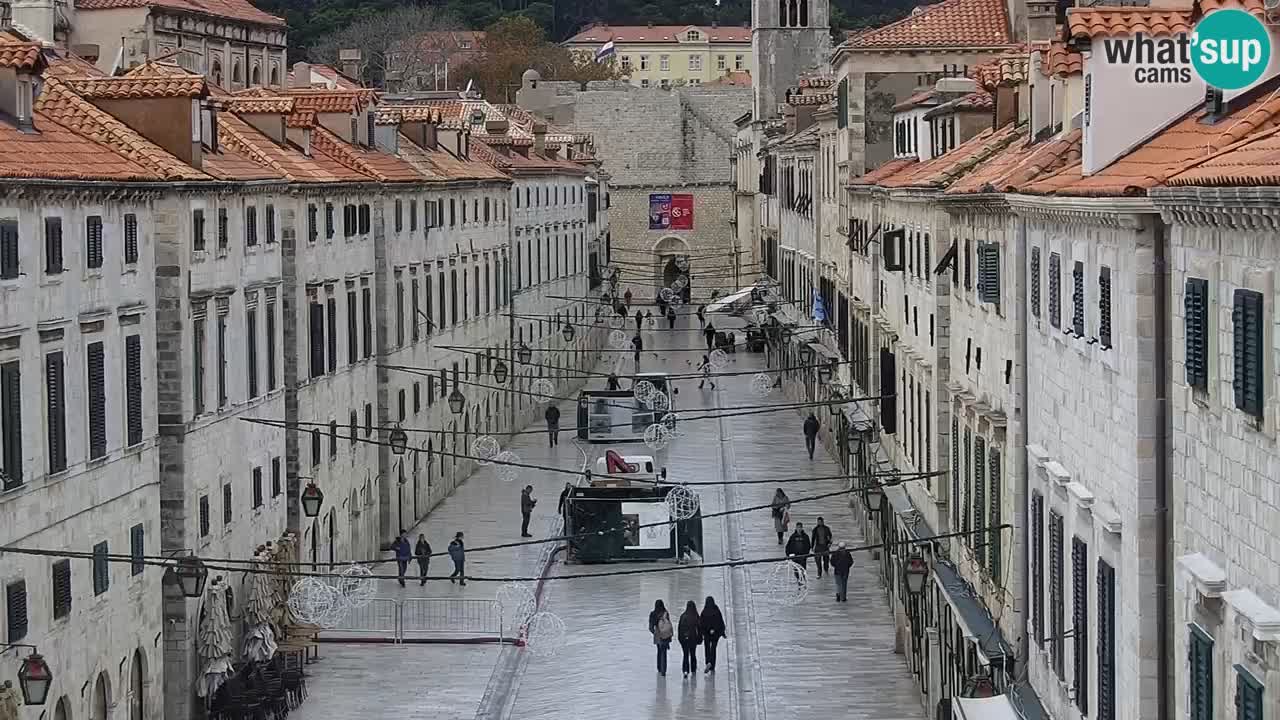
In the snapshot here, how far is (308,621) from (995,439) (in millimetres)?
14362

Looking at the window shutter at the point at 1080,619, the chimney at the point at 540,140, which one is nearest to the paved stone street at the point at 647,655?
the window shutter at the point at 1080,619

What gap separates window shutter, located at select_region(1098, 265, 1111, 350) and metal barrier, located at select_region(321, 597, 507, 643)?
76.2 ft

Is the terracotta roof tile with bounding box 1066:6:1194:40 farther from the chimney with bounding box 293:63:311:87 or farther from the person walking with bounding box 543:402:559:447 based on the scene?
the chimney with bounding box 293:63:311:87

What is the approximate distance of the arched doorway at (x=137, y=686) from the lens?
32.0 meters

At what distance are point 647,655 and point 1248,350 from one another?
87.8 feet

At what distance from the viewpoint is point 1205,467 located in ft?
52.6

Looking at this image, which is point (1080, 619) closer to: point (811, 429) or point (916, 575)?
point (916, 575)

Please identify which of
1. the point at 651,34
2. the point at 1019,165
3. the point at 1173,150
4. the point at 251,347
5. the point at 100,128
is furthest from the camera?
the point at 651,34

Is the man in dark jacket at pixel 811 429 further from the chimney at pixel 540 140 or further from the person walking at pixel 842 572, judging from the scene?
the chimney at pixel 540 140

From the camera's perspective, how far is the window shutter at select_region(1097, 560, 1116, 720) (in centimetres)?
1911

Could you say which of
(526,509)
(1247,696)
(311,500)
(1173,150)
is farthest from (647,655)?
(1247,696)

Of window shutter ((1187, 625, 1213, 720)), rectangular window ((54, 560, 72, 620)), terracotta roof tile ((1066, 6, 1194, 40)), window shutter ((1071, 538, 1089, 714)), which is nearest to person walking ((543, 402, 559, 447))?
rectangular window ((54, 560, 72, 620))

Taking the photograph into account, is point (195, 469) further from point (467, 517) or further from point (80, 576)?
point (467, 517)

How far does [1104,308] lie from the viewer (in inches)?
774
